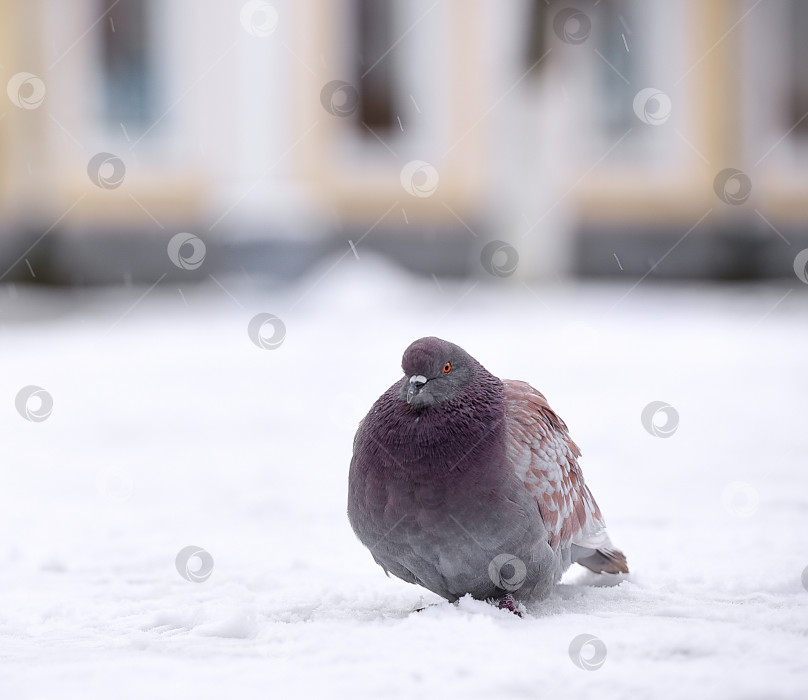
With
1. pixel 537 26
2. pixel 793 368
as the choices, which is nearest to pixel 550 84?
pixel 537 26

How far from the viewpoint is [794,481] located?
4.72 m

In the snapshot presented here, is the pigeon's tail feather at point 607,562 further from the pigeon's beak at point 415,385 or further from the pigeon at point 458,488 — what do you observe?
the pigeon's beak at point 415,385

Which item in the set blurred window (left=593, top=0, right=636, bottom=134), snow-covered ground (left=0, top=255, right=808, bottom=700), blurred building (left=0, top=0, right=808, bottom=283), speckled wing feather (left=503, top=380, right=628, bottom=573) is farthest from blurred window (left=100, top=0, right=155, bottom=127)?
speckled wing feather (left=503, top=380, right=628, bottom=573)

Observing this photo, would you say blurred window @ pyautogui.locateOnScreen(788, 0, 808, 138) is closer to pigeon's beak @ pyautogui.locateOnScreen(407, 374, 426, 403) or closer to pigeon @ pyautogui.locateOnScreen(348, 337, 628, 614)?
pigeon @ pyautogui.locateOnScreen(348, 337, 628, 614)

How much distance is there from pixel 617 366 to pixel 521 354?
76 cm

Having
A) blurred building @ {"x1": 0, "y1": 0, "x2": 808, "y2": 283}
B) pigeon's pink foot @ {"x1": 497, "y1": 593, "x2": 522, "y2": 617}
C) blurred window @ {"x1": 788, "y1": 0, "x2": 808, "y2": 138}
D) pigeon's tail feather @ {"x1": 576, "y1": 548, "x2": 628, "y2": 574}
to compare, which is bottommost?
pigeon's pink foot @ {"x1": 497, "y1": 593, "x2": 522, "y2": 617}

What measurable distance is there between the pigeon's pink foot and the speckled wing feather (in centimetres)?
19

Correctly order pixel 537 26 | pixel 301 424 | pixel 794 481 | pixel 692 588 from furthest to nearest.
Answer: pixel 537 26 < pixel 301 424 < pixel 794 481 < pixel 692 588

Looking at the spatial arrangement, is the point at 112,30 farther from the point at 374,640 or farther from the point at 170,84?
the point at 374,640

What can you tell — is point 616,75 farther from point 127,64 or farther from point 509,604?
point 509,604

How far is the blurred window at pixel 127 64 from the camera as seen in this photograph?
13.8 metres

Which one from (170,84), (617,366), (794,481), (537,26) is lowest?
(794,481)

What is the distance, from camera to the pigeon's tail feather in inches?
126

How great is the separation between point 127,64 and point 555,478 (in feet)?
40.5
